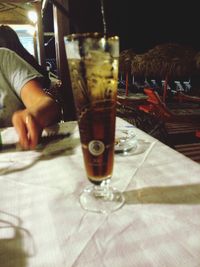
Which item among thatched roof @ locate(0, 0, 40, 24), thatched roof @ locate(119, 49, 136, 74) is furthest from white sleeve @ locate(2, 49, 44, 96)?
thatched roof @ locate(119, 49, 136, 74)

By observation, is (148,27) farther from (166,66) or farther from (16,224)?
(16,224)

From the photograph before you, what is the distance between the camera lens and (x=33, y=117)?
102 centimetres

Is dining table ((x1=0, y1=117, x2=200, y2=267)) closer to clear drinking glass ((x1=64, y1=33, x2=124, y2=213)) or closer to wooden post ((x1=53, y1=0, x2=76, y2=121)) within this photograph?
clear drinking glass ((x1=64, y1=33, x2=124, y2=213))

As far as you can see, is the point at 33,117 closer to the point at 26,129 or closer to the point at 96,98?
the point at 26,129

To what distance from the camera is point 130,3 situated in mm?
22531

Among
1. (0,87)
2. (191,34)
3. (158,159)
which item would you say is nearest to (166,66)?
(0,87)

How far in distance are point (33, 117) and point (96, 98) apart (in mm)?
522

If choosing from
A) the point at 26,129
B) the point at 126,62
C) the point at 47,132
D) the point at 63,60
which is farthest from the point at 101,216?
the point at 126,62

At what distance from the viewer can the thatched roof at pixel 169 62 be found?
8630 millimetres

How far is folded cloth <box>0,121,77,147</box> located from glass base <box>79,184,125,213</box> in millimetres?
548

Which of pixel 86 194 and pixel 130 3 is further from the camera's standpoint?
pixel 130 3

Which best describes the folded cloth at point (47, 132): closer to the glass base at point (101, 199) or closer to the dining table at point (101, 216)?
the dining table at point (101, 216)

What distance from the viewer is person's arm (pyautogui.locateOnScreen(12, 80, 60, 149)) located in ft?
3.24

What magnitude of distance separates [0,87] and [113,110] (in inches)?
55.8
